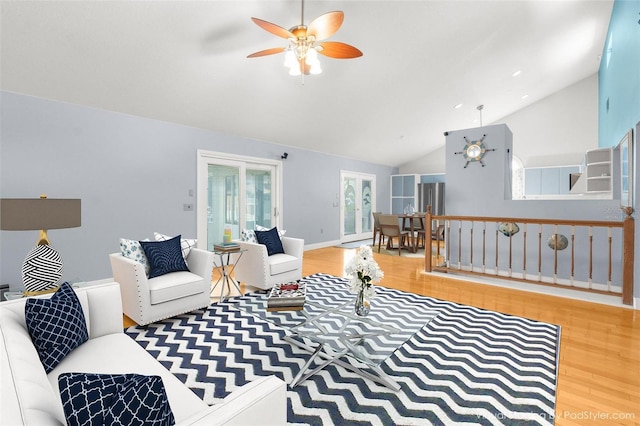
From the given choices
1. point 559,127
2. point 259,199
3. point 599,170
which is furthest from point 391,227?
point 559,127

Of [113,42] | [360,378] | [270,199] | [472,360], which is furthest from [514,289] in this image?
[113,42]

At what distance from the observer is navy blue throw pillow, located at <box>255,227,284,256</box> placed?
4.18m

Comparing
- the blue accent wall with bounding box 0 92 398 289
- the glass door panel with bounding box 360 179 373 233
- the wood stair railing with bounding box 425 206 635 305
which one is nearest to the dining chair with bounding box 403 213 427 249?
the glass door panel with bounding box 360 179 373 233

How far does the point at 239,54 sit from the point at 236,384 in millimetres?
3469

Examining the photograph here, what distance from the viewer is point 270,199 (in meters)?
6.35

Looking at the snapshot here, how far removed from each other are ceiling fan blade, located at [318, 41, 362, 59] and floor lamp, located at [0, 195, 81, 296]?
2491 mm

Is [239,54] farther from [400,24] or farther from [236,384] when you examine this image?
[236,384]

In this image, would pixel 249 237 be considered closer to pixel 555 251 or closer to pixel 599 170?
pixel 555 251

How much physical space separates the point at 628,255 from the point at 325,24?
13.0ft

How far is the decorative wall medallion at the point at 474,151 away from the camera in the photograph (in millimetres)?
4941

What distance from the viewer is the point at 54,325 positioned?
1.50m

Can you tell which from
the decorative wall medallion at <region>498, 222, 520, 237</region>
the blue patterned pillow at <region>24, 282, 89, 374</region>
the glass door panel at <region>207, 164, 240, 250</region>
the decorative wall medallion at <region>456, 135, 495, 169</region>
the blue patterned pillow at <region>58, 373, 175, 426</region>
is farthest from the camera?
the glass door panel at <region>207, 164, 240, 250</region>

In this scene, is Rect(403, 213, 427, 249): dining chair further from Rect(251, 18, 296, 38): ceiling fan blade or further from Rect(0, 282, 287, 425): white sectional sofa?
Rect(0, 282, 287, 425): white sectional sofa

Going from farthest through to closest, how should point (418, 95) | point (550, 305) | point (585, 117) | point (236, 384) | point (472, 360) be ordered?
point (585, 117)
point (418, 95)
point (550, 305)
point (472, 360)
point (236, 384)
